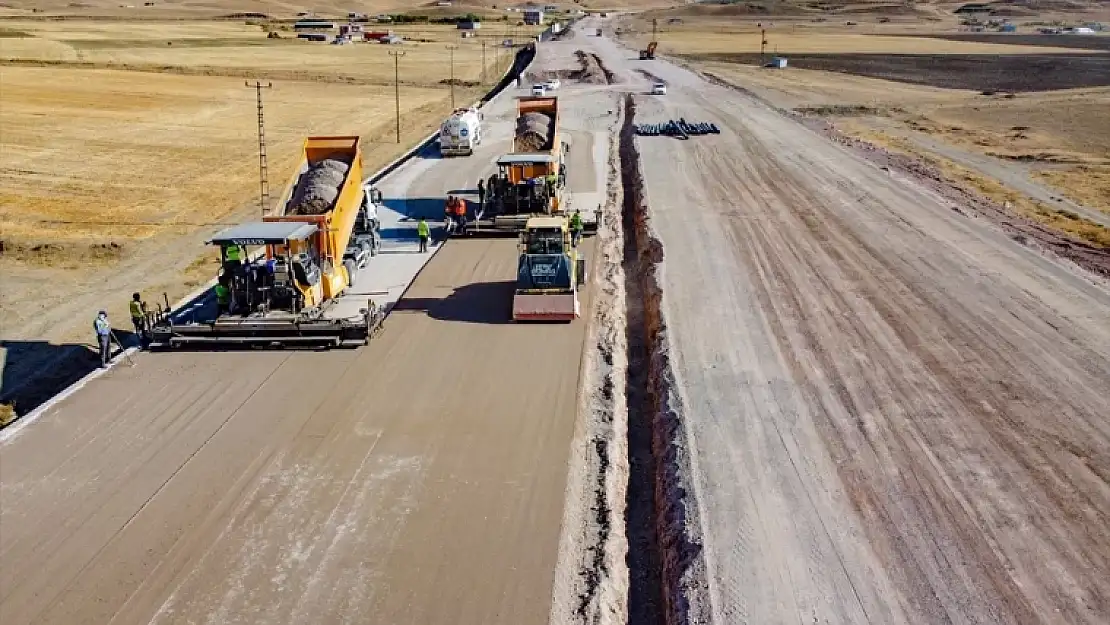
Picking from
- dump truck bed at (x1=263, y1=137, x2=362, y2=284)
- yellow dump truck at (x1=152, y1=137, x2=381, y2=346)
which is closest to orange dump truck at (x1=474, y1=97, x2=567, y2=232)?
dump truck bed at (x1=263, y1=137, x2=362, y2=284)

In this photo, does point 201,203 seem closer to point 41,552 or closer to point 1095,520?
point 41,552

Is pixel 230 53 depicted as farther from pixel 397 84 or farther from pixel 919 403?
pixel 919 403

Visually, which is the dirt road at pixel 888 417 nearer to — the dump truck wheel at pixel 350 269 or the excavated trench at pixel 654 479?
the excavated trench at pixel 654 479

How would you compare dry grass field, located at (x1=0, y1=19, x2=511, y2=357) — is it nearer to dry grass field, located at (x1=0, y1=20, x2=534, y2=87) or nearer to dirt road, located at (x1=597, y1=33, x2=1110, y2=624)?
dry grass field, located at (x1=0, y1=20, x2=534, y2=87)

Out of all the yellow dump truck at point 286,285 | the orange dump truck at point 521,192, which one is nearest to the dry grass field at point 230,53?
the orange dump truck at point 521,192

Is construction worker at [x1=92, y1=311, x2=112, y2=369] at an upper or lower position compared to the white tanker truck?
lower

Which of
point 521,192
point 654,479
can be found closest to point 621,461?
point 654,479

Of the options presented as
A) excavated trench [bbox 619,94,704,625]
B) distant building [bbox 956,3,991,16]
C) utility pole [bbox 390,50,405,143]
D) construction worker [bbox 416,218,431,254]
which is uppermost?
distant building [bbox 956,3,991,16]
